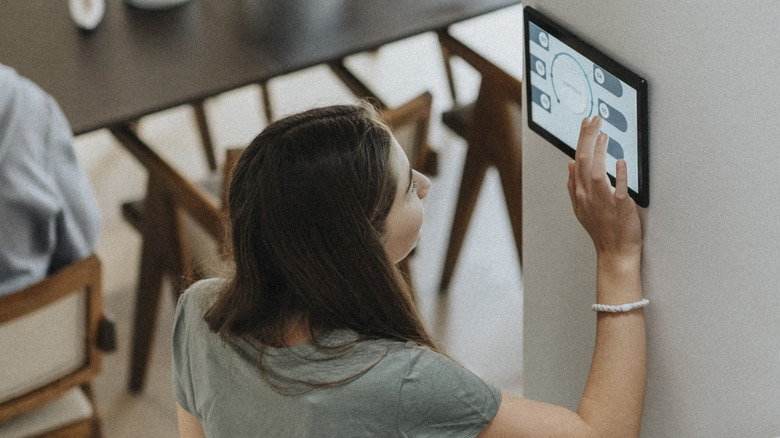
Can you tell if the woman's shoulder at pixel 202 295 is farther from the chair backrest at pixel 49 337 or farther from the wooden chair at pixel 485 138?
the wooden chair at pixel 485 138

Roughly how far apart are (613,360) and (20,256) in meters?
1.43

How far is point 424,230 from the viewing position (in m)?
3.11

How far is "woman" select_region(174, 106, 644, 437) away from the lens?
3.50 ft

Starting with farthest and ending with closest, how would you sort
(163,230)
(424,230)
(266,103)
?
1. (266,103)
2. (424,230)
3. (163,230)

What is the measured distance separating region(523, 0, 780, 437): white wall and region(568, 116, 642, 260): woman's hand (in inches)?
0.9

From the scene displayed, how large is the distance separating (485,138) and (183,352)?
5.19 feet

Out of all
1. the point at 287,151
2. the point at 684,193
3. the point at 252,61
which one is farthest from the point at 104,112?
the point at 684,193

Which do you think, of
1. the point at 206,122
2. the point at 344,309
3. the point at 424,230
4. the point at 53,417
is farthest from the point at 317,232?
the point at 206,122

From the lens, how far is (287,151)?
1.07 meters

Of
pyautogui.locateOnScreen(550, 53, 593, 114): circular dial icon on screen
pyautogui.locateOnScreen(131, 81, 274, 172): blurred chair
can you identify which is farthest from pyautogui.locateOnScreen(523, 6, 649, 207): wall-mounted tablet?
pyautogui.locateOnScreen(131, 81, 274, 172): blurred chair

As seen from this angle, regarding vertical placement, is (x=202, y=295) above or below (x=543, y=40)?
below

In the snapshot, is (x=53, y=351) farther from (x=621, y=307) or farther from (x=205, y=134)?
(x=205, y=134)

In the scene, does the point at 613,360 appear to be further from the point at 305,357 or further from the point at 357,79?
Answer: the point at 357,79

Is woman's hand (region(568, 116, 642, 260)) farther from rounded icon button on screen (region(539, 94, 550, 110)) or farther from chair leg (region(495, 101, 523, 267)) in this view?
chair leg (region(495, 101, 523, 267))
